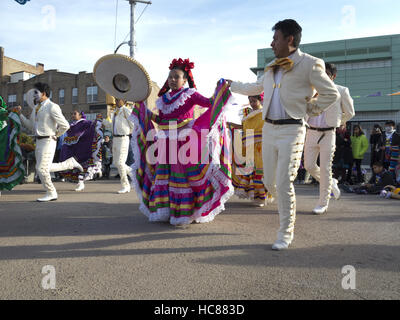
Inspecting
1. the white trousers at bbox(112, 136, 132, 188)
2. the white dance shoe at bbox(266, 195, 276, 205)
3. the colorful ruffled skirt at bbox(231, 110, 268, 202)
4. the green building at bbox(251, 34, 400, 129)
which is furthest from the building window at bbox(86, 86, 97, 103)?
the white dance shoe at bbox(266, 195, 276, 205)

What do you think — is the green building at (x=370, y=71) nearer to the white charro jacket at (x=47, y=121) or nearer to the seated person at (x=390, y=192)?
the seated person at (x=390, y=192)

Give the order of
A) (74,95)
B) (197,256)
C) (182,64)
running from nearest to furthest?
(197,256)
(182,64)
(74,95)

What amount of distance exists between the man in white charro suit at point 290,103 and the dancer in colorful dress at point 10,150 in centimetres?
586

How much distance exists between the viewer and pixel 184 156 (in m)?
4.58

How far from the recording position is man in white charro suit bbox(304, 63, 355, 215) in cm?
527

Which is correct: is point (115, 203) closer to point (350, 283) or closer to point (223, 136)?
point (223, 136)

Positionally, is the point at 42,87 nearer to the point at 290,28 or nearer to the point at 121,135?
the point at 121,135

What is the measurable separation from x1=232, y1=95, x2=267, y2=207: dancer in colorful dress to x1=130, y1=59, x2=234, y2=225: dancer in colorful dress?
1.64 meters

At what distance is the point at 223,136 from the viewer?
4.80 metres

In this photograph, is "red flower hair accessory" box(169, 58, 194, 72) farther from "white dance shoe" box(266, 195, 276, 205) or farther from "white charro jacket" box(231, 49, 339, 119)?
"white dance shoe" box(266, 195, 276, 205)

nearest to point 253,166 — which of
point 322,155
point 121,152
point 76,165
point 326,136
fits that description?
point 322,155

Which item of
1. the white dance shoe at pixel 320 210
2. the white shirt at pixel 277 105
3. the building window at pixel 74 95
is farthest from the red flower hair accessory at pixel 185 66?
the building window at pixel 74 95

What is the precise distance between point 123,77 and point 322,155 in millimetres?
3135

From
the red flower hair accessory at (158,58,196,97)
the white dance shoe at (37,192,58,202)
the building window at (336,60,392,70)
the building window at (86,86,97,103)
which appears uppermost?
the building window at (336,60,392,70)
